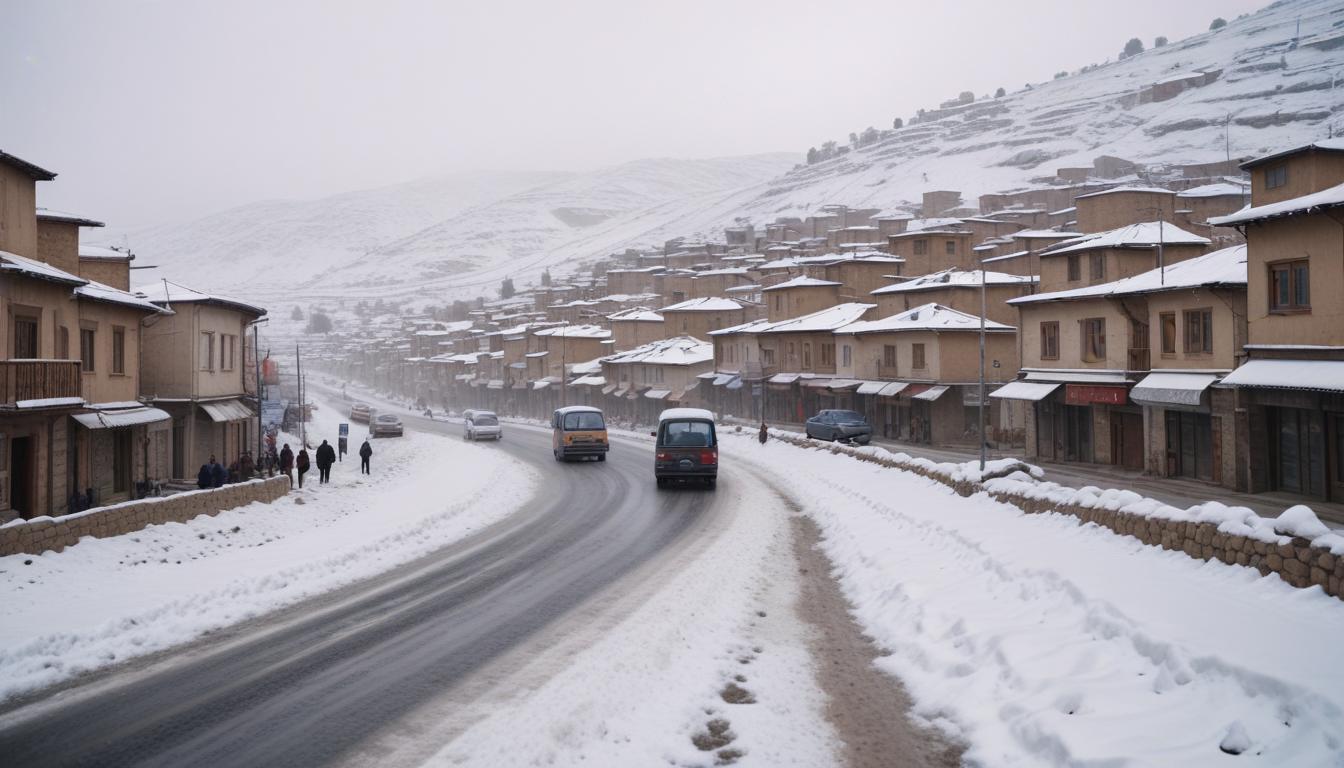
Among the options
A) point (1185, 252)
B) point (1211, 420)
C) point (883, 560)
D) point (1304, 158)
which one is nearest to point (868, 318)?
point (1185, 252)

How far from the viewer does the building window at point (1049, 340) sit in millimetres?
41688

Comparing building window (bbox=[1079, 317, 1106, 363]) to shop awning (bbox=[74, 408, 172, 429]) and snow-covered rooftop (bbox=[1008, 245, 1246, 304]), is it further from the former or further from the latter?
shop awning (bbox=[74, 408, 172, 429])

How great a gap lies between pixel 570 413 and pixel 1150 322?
2634 cm

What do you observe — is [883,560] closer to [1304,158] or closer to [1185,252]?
[1304,158]

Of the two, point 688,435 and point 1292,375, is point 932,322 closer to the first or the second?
point 688,435

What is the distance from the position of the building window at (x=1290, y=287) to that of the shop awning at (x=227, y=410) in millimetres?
37789

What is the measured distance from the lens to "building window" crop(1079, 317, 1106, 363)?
38.7 meters

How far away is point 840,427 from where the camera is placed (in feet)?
159

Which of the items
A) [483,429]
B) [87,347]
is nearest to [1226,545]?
[87,347]

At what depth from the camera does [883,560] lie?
1764 cm

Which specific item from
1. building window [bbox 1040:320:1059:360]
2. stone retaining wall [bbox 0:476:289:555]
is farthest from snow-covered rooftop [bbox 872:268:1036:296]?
stone retaining wall [bbox 0:476:289:555]

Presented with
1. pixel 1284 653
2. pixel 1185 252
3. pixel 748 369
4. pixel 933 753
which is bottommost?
pixel 933 753

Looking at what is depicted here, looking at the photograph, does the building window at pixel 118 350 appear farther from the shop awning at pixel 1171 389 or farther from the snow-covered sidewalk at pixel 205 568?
the shop awning at pixel 1171 389

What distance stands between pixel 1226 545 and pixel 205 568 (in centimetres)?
1814
